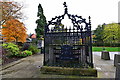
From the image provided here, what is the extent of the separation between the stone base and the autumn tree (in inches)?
266

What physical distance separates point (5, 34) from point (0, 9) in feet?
9.62

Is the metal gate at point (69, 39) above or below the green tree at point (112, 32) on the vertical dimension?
below

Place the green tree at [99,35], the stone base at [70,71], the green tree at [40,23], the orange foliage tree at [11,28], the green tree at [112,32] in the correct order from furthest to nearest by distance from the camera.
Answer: the green tree at [99,35]
the green tree at [112,32]
the green tree at [40,23]
the orange foliage tree at [11,28]
the stone base at [70,71]

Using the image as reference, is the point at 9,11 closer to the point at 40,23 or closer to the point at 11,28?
the point at 11,28

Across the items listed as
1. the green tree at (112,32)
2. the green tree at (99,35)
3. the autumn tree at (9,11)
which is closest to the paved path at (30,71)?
the autumn tree at (9,11)

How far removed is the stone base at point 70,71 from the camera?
2.86m

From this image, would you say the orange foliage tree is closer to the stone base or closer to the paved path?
the paved path

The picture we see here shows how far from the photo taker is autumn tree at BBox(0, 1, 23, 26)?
269 inches

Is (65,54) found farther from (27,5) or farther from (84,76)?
(27,5)

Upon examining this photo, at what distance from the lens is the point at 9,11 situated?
7465 mm

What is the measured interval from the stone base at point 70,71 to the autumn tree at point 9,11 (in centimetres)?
675

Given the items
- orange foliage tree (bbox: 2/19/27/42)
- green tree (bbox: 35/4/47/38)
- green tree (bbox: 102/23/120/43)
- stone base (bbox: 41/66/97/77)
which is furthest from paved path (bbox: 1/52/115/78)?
green tree (bbox: 102/23/120/43)

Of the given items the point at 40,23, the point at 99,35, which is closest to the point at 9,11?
the point at 40,23

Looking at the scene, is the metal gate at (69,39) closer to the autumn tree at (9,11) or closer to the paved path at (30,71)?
the paved path at (30,71)
